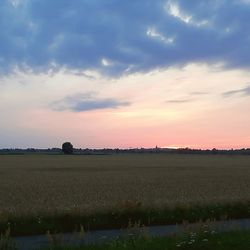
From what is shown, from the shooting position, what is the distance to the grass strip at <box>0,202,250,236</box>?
50.8ft

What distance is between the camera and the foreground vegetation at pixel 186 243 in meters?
10.3

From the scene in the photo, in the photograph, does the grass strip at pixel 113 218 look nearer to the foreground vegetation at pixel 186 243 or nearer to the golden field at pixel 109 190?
the golden field at pixel 109 190

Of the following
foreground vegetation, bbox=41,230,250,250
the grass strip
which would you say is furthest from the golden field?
foreground vegetation, bbox=41,230,250,250

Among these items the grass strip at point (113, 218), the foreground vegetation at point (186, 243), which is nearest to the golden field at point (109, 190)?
the grass strip at point (113, 218)

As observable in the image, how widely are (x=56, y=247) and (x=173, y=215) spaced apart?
28.0ft

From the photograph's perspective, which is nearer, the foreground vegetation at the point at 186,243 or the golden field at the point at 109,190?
the foreground vegetation at the point at 186,243

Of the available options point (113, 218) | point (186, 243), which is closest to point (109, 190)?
point (113, 218)

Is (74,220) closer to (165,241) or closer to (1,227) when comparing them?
(1,227)

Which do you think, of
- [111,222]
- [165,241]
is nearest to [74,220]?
[111,222]

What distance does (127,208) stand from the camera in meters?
17.7

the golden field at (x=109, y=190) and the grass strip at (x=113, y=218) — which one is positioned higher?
the golden field at (x=109, y=190)

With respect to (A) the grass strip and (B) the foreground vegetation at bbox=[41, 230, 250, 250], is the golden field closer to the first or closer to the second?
(A) the grass strip

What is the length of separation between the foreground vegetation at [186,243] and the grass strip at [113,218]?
4.24 metres

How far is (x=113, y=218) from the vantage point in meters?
17.2
